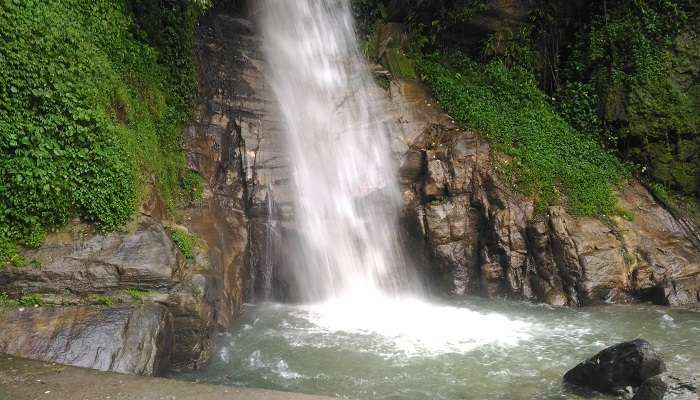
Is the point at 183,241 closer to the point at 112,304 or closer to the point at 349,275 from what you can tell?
the point at 112,304

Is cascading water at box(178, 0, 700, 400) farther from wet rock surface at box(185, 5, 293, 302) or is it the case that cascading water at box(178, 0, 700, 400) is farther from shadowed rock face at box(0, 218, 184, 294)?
shadowed rock face at box(0, 218, 184, 294)

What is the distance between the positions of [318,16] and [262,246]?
787cm

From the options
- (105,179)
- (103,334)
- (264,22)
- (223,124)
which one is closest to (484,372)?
(103,334)

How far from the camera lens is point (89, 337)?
7059 mm

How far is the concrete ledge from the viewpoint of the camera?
5684mm

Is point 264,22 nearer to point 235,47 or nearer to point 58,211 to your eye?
point 235,47

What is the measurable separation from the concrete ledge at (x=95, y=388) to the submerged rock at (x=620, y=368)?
382 centimetres

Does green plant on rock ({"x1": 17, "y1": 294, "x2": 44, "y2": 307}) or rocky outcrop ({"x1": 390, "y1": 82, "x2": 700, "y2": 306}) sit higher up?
rocky outcrop ({"x1": 390, "y1": 82, "x2": 700, "y2": 306})

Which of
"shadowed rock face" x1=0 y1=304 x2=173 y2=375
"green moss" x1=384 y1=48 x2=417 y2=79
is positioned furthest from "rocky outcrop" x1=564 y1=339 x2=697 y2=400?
"green moss" x1=384 y1=48 x2=417 y2=79

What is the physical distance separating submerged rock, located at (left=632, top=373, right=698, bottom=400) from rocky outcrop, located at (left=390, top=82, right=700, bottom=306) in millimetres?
5182

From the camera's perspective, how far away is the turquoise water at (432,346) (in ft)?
24.9

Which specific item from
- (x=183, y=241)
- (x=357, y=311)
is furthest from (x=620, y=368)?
(x=183, y=241)

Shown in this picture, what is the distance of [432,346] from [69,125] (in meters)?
6.67

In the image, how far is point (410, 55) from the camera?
16219 millimetres
